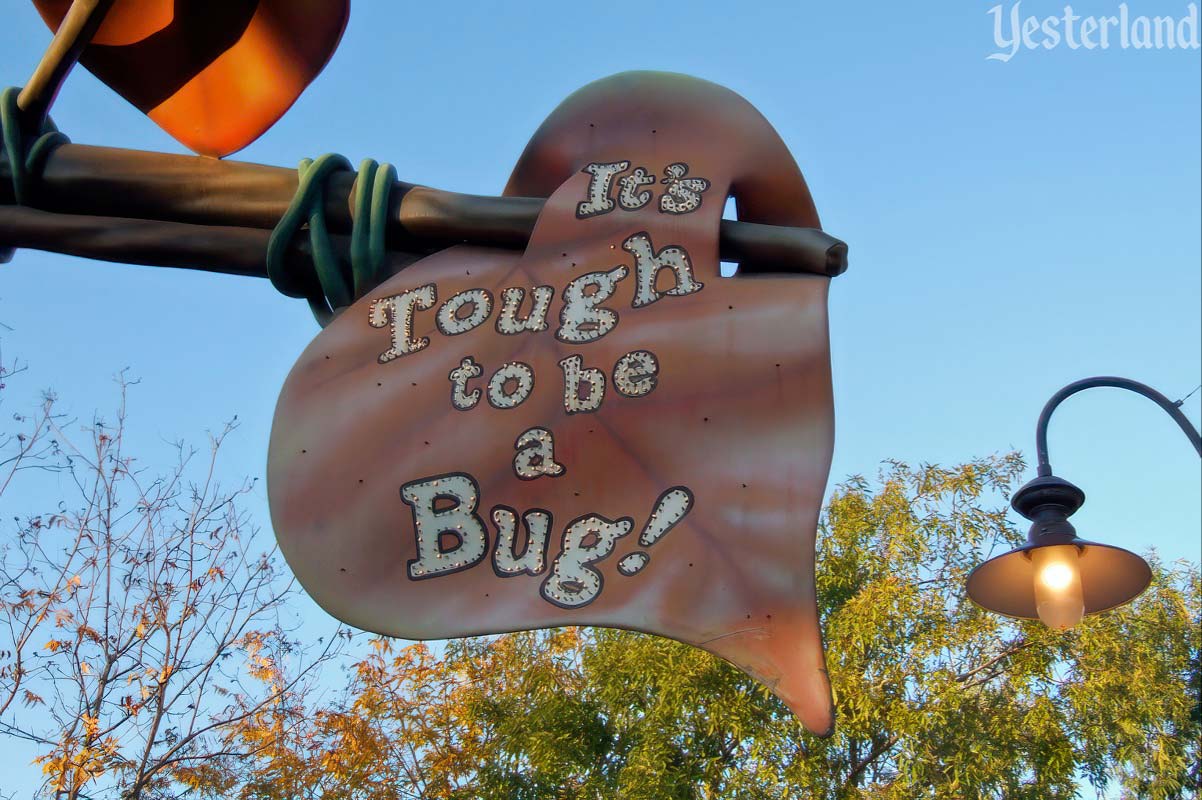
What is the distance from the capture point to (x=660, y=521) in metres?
2.00

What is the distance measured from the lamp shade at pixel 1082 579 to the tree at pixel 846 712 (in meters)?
5.27

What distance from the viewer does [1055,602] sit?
153 inches

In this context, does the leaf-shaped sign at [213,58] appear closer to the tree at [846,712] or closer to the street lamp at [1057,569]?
the street lamp at [1057,569]

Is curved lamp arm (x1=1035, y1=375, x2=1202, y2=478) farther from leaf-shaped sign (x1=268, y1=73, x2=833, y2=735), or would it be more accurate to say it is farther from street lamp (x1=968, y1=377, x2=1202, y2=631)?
leaf-shaped sign (x1=268, y1=73, x2=833, y2=735)

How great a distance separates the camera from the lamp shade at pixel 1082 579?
12.8ft

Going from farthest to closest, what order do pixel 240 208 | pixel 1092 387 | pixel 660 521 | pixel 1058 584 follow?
pixel 1092 387 < pixel 1058 584 < pixel 240 208 < pixel 660 521

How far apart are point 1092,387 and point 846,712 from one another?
17.4 feet

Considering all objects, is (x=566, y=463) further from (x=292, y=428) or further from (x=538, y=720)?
(x=538, y=720)

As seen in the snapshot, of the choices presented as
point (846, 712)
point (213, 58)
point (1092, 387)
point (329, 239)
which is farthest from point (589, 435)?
point (846, 712)

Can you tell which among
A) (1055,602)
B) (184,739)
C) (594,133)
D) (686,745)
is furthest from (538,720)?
(594,133)

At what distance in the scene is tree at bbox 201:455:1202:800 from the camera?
919 centimetres

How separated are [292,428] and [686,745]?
25.6 ft

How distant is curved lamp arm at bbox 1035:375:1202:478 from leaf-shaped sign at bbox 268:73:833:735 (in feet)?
7.65

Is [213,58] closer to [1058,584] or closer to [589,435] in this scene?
[589,435]
